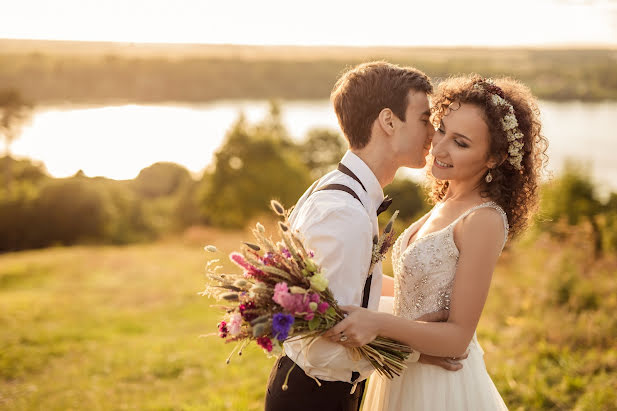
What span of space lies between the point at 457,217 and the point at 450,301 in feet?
1.44

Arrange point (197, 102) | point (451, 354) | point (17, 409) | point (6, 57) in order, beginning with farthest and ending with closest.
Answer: point (6, 57), point (197, 102), point (17, 409), point (451, 354)

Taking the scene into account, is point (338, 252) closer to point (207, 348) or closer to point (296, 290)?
point (296, 290)

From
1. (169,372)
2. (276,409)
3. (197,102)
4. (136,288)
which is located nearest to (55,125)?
(197,102)

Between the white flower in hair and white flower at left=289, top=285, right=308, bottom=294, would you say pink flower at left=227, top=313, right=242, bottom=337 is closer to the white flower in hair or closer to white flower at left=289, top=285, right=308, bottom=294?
white flower at left=289, top=285, right=308, bottom=294

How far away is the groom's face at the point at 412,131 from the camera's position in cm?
274

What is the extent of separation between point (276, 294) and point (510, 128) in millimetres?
1487

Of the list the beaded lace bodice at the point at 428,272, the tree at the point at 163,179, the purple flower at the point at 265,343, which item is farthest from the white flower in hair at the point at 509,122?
the tree at the point at 163,179

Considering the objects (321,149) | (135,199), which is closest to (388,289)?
(135,199)

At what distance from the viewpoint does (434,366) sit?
2816mm

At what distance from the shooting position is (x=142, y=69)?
160 feet

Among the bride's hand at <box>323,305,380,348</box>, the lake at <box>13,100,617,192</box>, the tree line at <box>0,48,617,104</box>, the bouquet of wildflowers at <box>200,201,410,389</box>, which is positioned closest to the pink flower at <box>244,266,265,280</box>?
the bouquet of wildflowers at <box>200,201,410,389</box>

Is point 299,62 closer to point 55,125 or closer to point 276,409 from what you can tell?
point 55,125

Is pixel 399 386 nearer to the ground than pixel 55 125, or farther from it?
nearer to the ground

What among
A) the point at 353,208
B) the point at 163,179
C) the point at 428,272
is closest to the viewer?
the point at 353,208
